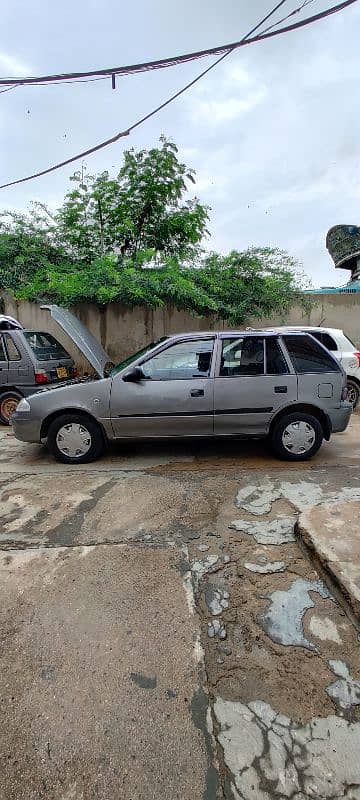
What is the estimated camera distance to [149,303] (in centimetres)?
827

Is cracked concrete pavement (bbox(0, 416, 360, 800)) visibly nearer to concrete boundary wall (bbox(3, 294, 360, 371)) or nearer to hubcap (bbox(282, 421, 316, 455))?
hubcap (bbox(282, 421, 316, 455))

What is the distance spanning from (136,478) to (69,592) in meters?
1.76

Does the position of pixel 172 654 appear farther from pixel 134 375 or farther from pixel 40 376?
pixel 40 376

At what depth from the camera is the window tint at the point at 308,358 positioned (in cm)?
438

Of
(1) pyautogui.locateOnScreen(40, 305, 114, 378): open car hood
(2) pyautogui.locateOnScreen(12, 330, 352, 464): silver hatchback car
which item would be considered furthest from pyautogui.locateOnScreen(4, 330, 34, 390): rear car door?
(2) pyautogui.locateOnScreen(12, 330, 352, 464): silver hatchback car

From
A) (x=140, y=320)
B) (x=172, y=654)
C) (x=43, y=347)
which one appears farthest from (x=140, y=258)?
(x=172, y=654)

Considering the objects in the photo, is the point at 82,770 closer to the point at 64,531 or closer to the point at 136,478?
the point at 64,531

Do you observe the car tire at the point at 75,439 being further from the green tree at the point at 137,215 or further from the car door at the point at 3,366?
the green tree at the point at 137,215

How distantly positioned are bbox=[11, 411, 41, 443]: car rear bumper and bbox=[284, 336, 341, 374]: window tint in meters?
3.01

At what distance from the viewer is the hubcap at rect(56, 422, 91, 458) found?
435cm

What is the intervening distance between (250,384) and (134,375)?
1.31 metres

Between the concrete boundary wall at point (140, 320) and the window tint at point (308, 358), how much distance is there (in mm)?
4977

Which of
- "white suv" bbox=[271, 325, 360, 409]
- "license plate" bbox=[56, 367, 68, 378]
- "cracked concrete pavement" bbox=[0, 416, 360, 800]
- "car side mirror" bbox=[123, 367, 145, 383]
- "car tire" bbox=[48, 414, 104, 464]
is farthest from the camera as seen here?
"white suv" bbox=[271, 325, 360, 409]

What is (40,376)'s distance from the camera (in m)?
6.16
